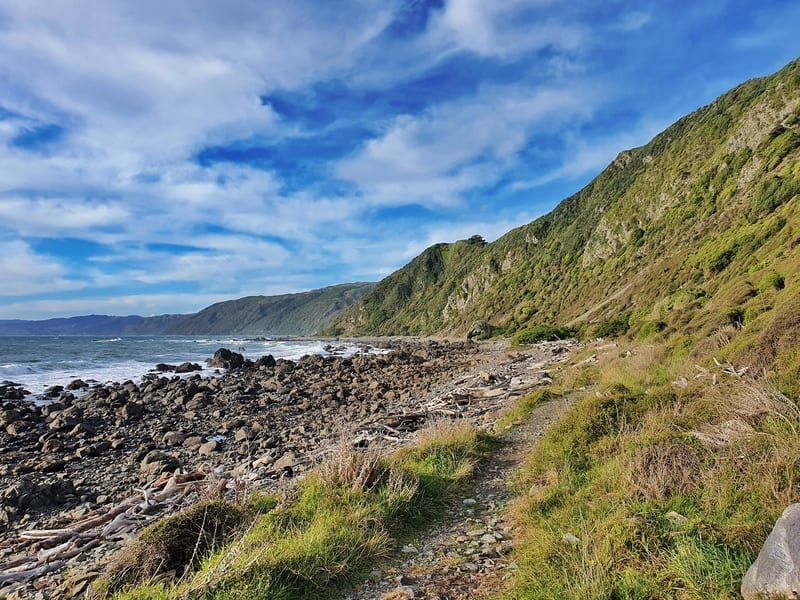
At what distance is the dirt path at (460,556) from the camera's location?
429 centimetres

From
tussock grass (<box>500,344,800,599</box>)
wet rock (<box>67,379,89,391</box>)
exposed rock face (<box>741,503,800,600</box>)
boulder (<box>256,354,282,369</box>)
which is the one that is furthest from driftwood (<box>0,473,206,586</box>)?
boulder (<box>256,354,282,369</box>)

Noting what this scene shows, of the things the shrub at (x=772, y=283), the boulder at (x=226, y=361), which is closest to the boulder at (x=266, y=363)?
the boulder at (x=226, y=361)

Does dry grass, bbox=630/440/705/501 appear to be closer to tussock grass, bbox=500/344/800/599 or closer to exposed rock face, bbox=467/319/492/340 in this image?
tussock grass, bbox=500/344/800/599

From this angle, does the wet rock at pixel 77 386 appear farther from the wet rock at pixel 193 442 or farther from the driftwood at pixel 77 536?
the driftwood at pixel 77 536

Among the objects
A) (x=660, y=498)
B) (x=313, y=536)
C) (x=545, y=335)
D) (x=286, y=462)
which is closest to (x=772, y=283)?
(x=660, y=498)

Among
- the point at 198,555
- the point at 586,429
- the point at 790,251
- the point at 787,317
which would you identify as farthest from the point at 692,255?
the point at 198,555

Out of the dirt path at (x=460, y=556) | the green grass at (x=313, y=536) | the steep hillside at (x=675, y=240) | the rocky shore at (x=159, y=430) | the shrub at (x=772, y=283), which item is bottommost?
the rocky shore at (x=159, y=430)

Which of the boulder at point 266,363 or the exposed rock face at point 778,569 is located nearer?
the exposed rock face at point 778,569

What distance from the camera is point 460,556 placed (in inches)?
194

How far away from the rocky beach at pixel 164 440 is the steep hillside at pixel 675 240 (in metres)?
11.2

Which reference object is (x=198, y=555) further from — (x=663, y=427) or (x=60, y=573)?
(x=663, y=427)

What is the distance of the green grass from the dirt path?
0.25 metres

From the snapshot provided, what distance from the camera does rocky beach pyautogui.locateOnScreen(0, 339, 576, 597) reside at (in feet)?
23.6

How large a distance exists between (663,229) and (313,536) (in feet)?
210
